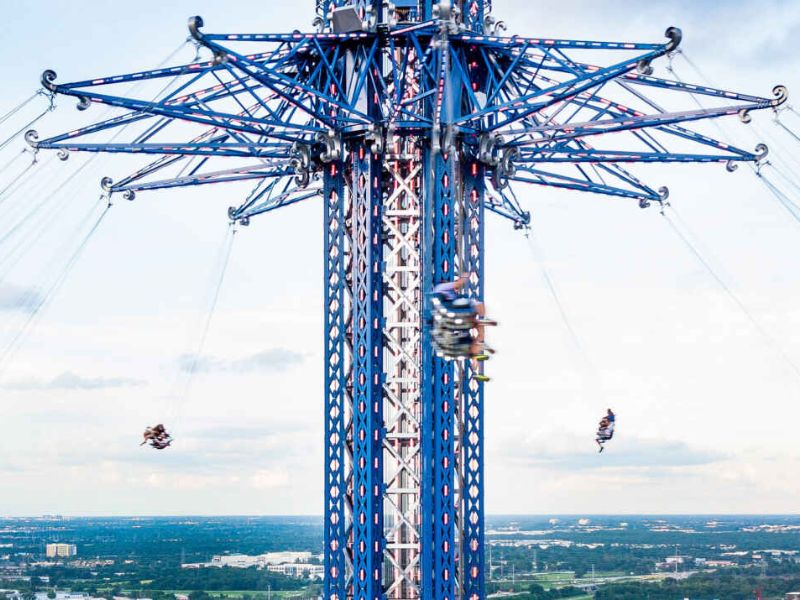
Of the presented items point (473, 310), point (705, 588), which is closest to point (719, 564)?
point (705, 588)

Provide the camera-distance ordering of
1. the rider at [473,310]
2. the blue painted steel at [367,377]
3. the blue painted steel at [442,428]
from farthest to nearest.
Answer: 1. the blue painted steel at [367,377]
2. the blue painted steel at [442,428]
3. the rider at [473,310]

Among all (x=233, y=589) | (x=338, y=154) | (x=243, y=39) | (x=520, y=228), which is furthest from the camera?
(x=233, y=589)

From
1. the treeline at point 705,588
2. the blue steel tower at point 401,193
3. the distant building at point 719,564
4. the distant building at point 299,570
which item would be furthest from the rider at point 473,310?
the distant building at point 719,564

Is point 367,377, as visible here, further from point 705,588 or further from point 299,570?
point 299,570

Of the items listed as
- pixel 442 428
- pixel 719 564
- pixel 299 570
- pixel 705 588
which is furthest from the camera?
pixel 299 570

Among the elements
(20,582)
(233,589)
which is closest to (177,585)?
(233,589)

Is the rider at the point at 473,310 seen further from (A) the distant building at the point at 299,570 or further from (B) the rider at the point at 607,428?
(A) the distant building at the point at 299,570

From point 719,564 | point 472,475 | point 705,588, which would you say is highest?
point 719,564

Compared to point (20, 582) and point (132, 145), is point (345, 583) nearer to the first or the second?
point (132, 145)
